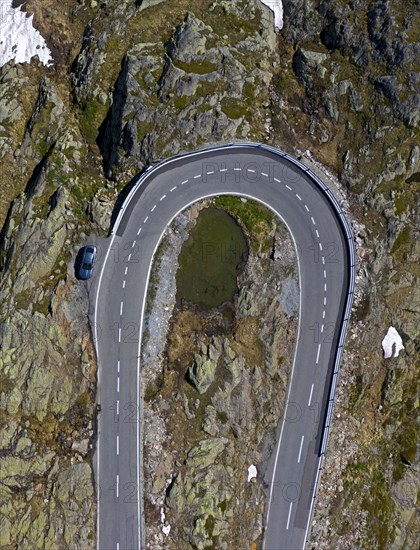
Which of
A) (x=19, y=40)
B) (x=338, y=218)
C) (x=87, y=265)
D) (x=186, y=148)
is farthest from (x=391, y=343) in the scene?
(x=19, y=40)

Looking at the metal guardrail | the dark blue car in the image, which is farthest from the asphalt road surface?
the dark blue car

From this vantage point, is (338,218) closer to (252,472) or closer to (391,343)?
(391,343)

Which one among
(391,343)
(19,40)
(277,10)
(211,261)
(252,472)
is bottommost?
(252,472)

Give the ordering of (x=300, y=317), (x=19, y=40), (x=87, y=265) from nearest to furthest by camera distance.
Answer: (x=87, y=265) → (x=300, y=317) → (x=19, y=40)

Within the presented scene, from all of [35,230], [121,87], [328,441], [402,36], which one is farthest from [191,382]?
[402,36]

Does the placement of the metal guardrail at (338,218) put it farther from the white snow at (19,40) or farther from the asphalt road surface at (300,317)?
the white snow at (19,40)

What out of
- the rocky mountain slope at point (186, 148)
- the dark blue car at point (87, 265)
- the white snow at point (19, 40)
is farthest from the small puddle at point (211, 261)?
the white snow at point (19, 40)
